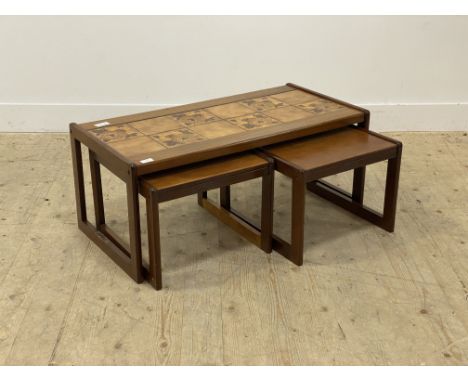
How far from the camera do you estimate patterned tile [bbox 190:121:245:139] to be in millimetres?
2850

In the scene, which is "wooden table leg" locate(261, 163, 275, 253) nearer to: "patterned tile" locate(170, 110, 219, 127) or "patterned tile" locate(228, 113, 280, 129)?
"patterned tile" locate(228, 113, 280, 129)

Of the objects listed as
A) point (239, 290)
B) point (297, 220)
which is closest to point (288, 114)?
point (297, 220)

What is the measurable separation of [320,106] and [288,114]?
0.18 meters

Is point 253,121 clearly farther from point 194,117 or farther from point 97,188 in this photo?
point 97,188

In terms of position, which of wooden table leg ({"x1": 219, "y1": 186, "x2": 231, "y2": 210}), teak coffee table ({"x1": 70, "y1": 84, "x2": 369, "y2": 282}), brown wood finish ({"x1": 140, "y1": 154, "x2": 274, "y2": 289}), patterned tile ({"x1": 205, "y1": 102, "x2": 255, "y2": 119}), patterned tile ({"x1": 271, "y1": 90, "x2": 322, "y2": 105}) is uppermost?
patterned tile ({"x1": 271, "y1": 90, "x2": 322, "y2": 105})

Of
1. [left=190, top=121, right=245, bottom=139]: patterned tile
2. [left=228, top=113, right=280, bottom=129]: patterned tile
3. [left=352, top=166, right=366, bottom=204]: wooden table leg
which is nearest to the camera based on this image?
[left=190, top=121, right=245, bottom=139]: patterned tile

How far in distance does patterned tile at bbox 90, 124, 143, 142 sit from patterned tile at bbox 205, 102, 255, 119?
40 centimetres

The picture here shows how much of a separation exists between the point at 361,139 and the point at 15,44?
2160 millimetres

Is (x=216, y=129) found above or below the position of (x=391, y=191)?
above

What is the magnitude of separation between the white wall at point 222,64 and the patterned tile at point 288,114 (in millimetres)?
1107

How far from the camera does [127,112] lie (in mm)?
4281

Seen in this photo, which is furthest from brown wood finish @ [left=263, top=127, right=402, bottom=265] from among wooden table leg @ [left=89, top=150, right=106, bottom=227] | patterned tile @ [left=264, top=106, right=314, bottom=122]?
wooden table leg @ [left=89, top=150, right=106, bottom=227]

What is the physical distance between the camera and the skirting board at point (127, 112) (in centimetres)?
427

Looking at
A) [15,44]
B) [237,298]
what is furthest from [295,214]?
[15,44]
